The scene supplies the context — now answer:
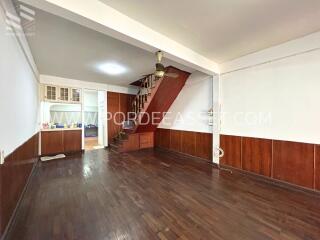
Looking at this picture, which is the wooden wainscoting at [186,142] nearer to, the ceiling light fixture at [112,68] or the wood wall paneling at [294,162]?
the wood wall paneling at [294,162]

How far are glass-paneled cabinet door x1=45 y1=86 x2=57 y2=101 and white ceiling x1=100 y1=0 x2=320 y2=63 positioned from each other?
4695 mm

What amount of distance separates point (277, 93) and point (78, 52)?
435 cm

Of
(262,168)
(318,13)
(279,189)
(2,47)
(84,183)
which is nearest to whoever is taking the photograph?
(2,47)

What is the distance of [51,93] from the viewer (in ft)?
17.9

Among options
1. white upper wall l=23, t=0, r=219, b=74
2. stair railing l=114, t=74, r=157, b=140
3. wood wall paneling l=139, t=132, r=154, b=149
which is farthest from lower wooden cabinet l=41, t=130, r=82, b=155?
white upper wall l=23, t=0, r=219, b=74

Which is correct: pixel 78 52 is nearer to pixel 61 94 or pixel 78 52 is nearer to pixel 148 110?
pixel 148 110

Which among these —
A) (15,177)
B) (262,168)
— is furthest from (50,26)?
(262,168)

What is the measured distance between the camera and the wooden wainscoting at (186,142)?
15.6 ft

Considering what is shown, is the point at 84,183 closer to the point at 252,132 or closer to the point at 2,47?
the point at 2,47

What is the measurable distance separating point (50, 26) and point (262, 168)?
4850 millimetres

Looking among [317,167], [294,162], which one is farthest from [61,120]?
[317,167]

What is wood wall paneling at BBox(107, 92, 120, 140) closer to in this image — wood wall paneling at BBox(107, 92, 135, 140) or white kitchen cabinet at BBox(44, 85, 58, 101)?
wood wall paneling at BBox(107, 92, 135, 140)

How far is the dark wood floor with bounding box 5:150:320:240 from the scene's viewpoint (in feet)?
5.99

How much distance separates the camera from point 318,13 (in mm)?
2170
